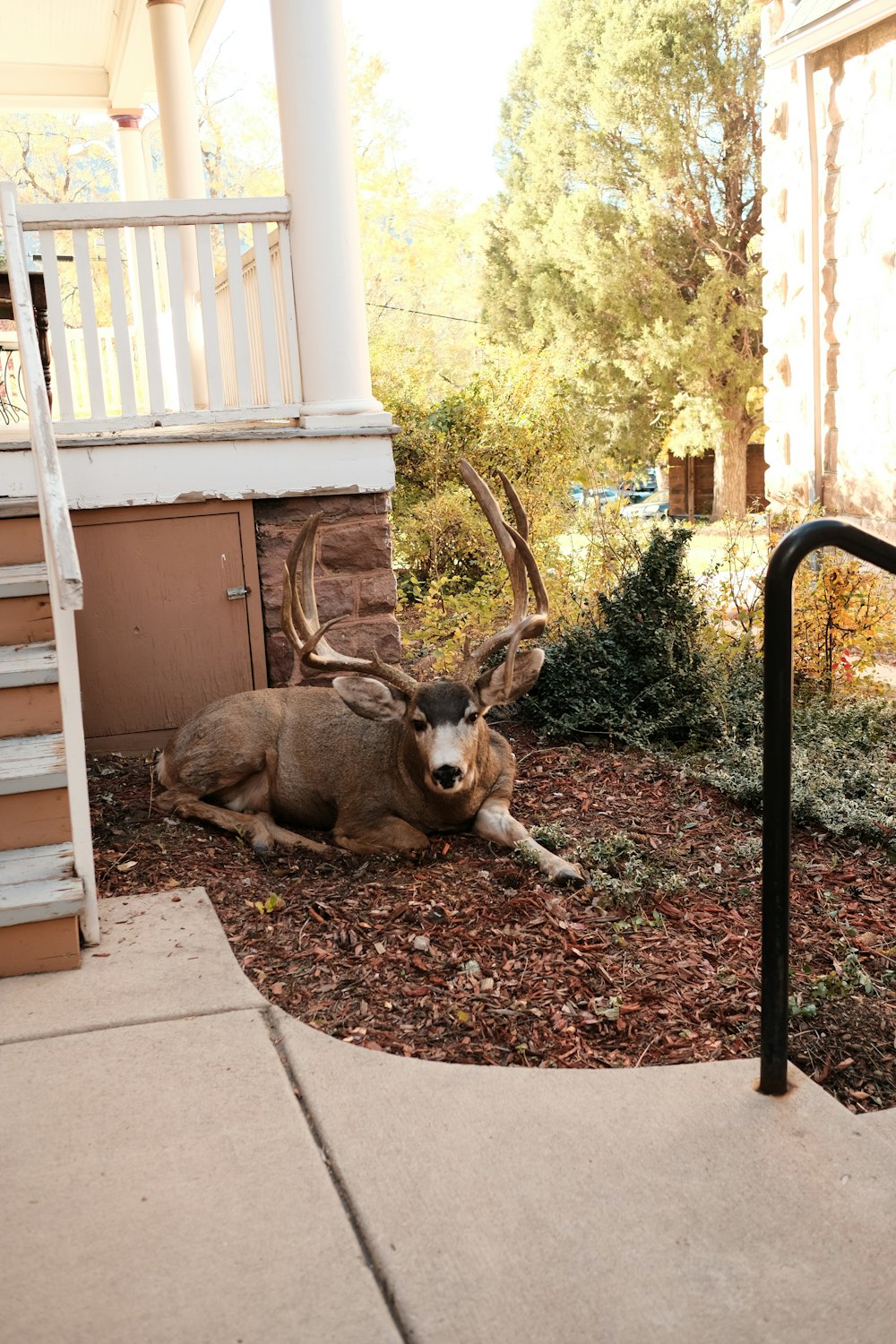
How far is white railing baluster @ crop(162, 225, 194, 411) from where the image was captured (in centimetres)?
652

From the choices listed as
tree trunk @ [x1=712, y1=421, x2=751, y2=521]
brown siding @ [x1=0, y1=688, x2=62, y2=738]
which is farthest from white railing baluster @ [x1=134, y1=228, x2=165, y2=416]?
tree trunk @ [x1=712, y1=421, x2=751, y2=521]

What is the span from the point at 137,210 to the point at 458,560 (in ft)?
18.5

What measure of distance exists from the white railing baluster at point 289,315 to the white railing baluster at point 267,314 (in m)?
0.08

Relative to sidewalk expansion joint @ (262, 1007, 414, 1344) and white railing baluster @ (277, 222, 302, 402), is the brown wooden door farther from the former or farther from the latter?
sidewalk expansion joint @ (262, 1007, 414, 1344)

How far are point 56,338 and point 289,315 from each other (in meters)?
1.25

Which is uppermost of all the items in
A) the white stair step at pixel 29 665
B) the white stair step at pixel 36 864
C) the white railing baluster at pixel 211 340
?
the white railing baluster at pixel 211 340

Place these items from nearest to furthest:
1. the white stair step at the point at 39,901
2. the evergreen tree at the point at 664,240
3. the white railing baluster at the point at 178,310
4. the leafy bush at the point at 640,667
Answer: the white stair step at the point at 39,901 → the leafy bush at the point at 640,667 → the white railing baluster at the point at 178,310 → the evergreen tree at the point at 664,240

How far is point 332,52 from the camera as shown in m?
6.34

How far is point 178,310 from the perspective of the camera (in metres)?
6.61

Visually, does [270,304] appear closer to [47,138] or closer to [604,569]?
[604,569]

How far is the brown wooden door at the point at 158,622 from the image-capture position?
21.2 feet

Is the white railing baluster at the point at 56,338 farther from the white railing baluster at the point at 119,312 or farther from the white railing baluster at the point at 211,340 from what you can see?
the white railing baluster at the point at 211,340

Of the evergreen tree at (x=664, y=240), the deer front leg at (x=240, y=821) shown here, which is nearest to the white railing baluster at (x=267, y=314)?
the deer front leg at (x=240, y=821)

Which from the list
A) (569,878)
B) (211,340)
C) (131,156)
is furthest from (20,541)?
(131,156)
